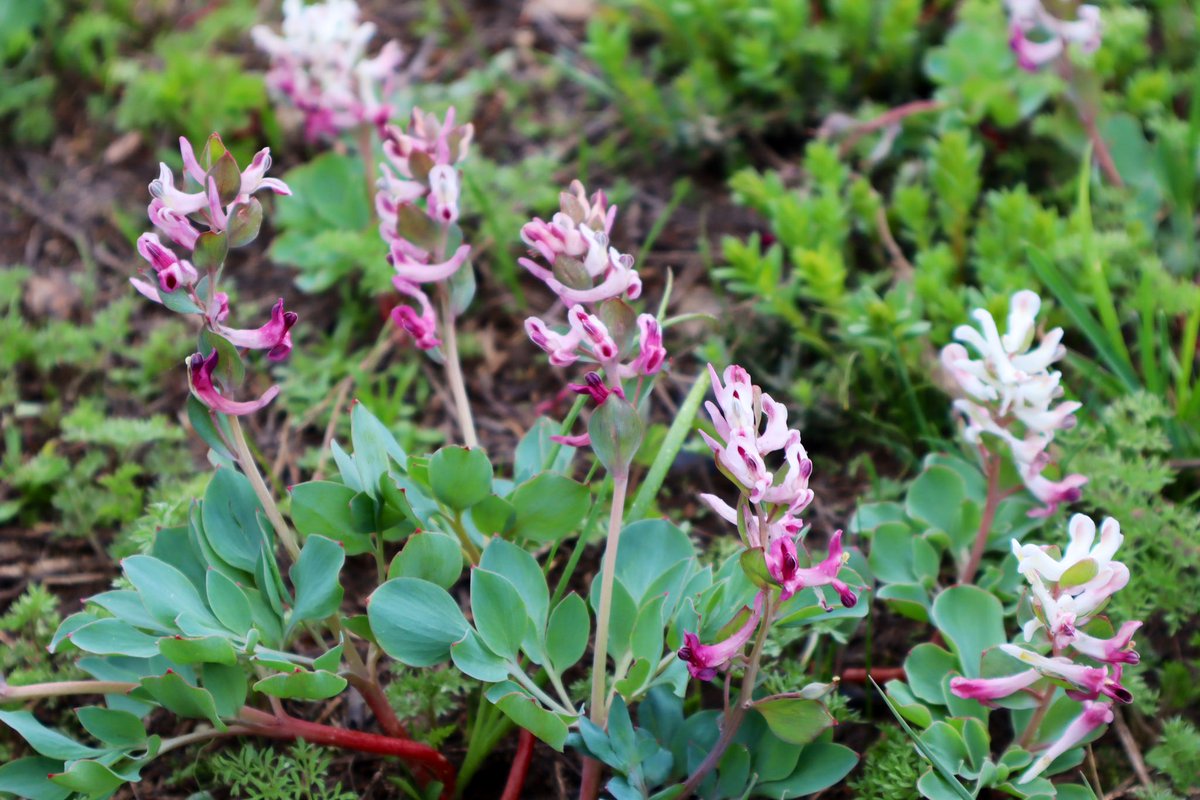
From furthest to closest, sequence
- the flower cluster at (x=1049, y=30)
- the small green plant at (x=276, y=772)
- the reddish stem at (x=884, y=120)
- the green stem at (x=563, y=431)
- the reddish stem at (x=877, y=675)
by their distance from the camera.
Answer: the reddish stem at (x=884, y=120) < the flower cluster at (x=1049, y=30) < the reddish stem at (x=877, y=675) < the green stem at (x=563, y=431) < the small green plant at (x=276, y=772)

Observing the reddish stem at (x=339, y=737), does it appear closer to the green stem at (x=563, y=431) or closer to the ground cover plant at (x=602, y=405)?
the ground cover plant at (x=602, y=405)

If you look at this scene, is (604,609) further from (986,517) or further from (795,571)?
(986,517)

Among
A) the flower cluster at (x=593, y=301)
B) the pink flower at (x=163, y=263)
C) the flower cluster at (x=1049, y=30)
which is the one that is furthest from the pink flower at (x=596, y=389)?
the flower cluster at (x=1049, y=30)

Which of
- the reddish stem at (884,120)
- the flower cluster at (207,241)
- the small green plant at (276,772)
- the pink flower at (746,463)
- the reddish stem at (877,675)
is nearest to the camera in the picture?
the pink flower at (746,463)

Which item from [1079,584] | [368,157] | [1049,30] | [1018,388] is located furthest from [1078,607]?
[368,157]

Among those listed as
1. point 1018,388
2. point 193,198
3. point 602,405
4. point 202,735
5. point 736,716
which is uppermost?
point 193,198

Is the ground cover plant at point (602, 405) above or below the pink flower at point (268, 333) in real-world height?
below
